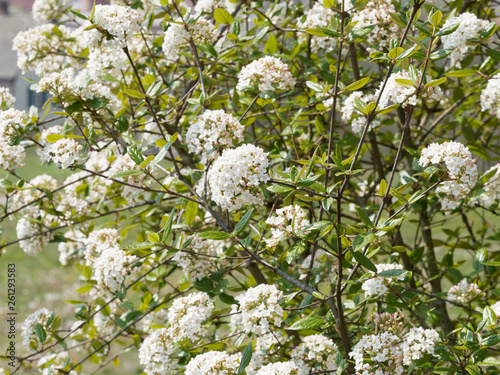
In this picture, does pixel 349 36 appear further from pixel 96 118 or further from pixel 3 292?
pixel 3 292

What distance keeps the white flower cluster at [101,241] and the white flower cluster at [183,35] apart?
88cm

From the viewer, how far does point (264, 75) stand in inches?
87.3

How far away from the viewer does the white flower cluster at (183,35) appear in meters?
2.34

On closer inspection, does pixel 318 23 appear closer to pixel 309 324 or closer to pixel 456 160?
pixel 456 160

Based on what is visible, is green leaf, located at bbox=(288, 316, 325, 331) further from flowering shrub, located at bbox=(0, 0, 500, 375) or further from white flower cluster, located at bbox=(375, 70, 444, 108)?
white flower cluster, located at bbox=(375, 70, 444, 108)

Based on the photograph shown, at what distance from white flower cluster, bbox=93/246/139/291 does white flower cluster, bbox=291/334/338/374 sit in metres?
0.77

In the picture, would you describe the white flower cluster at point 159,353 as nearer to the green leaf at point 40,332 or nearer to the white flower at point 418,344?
the green leaf at point 40,332

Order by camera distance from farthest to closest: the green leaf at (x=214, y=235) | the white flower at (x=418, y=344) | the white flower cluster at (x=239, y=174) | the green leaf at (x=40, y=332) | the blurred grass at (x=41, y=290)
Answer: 1. the blurred grass at (x=41, y=290)
2. the green leaf at (x=40, y=332)
3. the white flower at (x=418, y=344)
4. the green leaf at (x=214, y=235)
5. the white flower cluster at (x=239, y=174)

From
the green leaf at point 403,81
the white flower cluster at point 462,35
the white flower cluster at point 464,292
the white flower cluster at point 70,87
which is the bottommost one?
the white flower cluster at point 464,292

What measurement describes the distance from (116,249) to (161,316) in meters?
1.18

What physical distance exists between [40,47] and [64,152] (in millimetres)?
1183

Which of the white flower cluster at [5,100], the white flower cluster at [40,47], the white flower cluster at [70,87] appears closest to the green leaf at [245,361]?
the white flower cluster at [70,87]

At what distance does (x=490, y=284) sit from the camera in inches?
122

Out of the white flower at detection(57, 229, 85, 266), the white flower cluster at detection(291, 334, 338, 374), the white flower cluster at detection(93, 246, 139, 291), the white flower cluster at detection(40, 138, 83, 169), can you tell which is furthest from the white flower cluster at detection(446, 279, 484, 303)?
the white flower at detection(57, 229, 85, 266)
